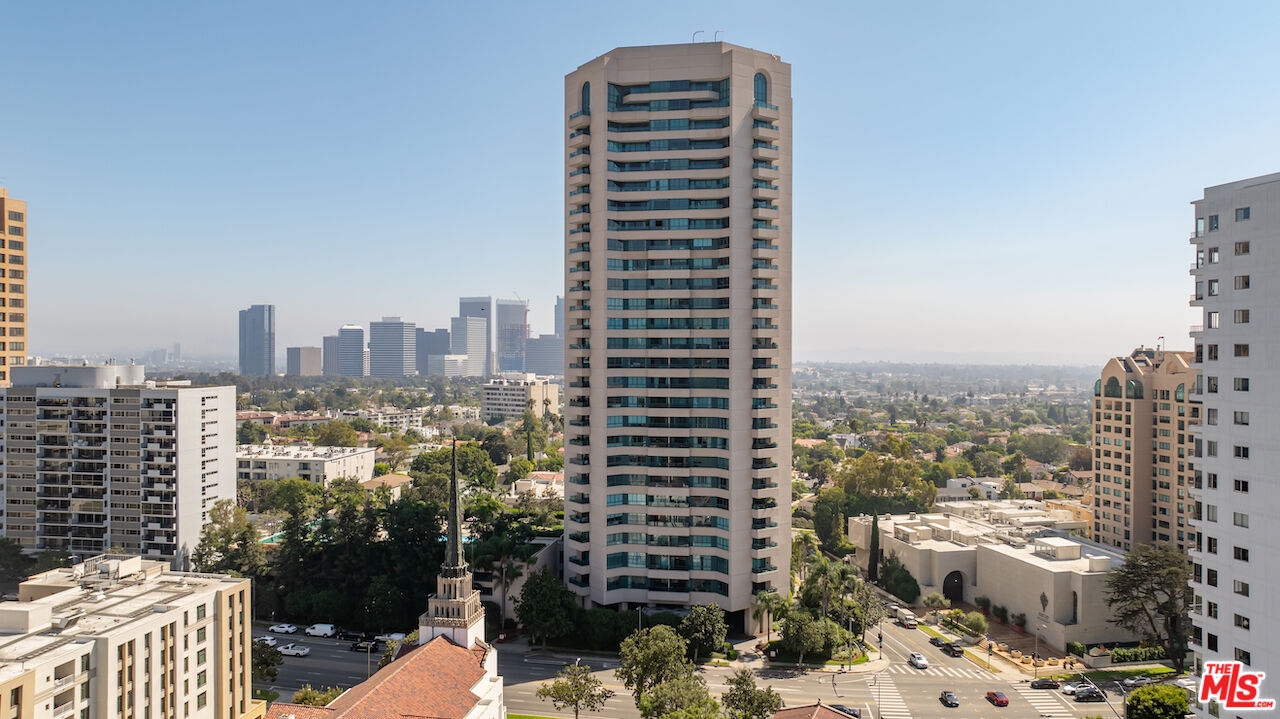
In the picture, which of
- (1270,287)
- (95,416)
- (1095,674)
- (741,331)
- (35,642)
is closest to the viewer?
(35,642)

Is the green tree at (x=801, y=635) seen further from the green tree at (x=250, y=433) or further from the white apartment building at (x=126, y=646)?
the green tree at (x=250, y=433)

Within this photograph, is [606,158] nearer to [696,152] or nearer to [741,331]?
[696,152]

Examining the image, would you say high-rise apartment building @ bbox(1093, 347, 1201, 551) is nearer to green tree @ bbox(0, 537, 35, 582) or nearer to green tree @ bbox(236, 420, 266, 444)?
green tree @ bbox(0, 537, 35, 582)

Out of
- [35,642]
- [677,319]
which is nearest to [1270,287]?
[677,319]

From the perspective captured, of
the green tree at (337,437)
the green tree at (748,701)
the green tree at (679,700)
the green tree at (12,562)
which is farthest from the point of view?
the green tree at (337,437)

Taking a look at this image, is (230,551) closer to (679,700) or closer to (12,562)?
(12,562)

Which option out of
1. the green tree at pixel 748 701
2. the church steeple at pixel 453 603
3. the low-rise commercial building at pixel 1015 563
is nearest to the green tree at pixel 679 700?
the green tree at pixel 748 701

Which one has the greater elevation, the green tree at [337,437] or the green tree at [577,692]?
the green tree at [337,437]
